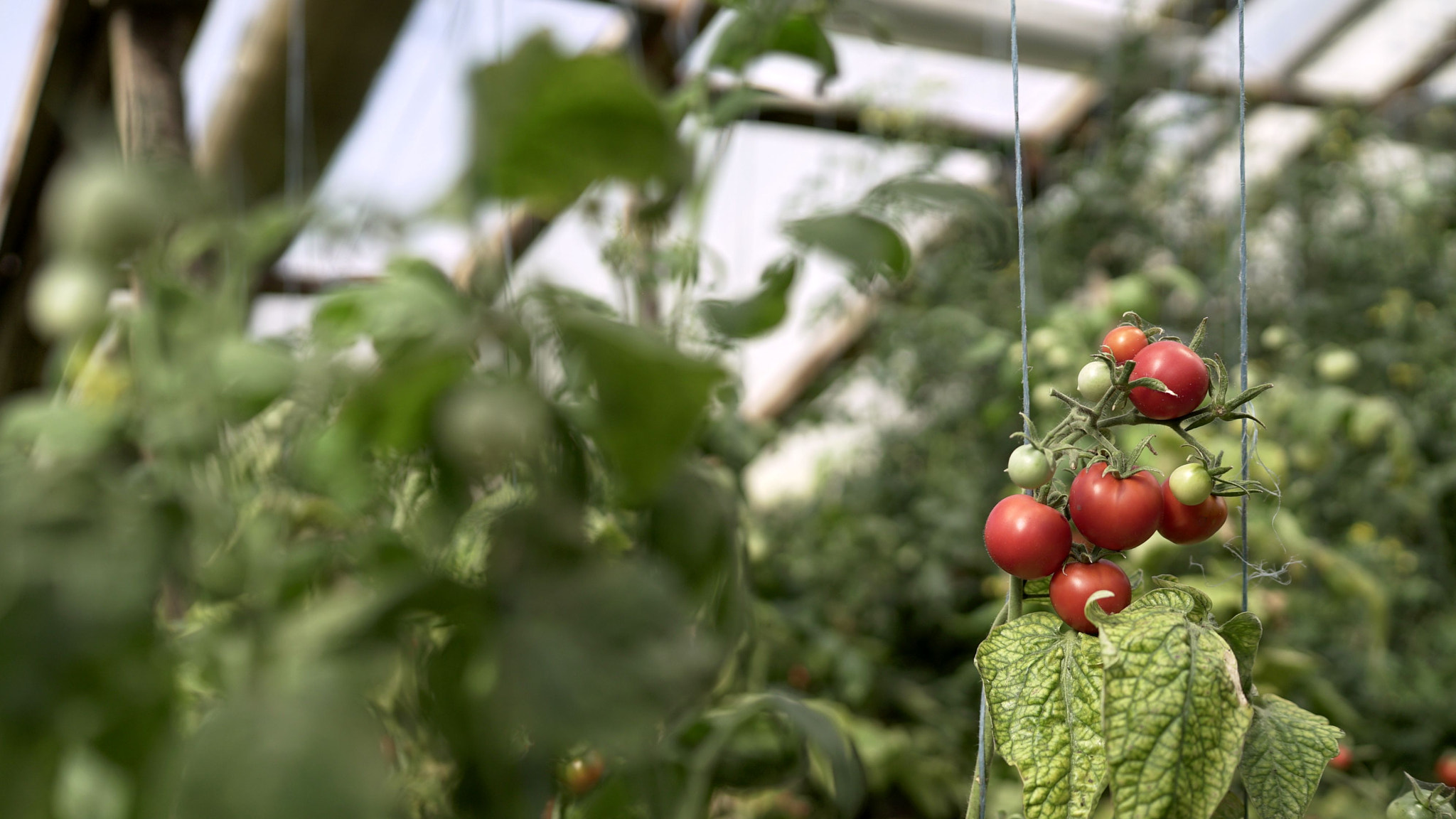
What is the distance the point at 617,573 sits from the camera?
18 cm

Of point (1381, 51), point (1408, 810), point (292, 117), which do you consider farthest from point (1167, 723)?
point (1381, 51)

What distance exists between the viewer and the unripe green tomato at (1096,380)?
1.00ft

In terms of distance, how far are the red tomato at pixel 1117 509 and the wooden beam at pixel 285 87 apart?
1.15 m

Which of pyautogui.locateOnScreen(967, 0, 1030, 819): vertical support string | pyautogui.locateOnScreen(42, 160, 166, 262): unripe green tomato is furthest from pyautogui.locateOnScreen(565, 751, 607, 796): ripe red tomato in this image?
pyautogui.locateOnScreen(42, 160, 166, 262): unripe green tomato

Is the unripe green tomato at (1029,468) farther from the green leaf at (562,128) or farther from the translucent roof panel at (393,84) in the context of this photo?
the translucent roof panel at (393,84)

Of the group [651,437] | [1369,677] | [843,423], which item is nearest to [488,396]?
[651,437]

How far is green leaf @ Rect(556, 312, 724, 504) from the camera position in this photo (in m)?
0.16

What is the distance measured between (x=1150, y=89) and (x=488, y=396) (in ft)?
7.94

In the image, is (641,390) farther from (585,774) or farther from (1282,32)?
(1282,32)

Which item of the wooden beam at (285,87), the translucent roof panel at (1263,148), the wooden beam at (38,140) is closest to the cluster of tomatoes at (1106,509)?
the wooden beam at (285,87)

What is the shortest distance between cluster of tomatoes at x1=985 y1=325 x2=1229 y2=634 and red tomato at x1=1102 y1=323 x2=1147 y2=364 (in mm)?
23

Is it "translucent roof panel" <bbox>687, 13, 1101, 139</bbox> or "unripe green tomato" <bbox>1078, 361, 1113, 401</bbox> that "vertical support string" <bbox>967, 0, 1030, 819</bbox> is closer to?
"unripe green tomato" <bbox>1078, 361, 1113, 401</bbox>

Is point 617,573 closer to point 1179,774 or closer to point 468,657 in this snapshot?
point 468,657

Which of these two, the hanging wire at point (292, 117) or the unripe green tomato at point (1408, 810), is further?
the hanging wire at point (292, 117)
